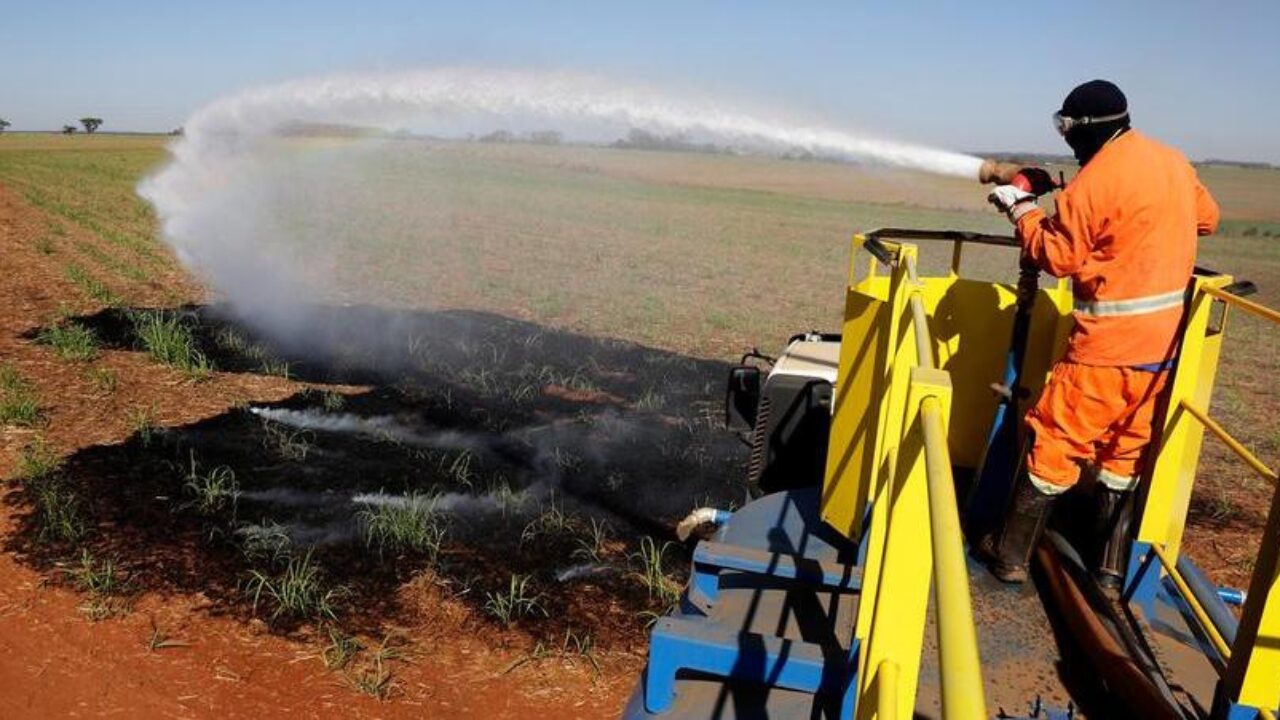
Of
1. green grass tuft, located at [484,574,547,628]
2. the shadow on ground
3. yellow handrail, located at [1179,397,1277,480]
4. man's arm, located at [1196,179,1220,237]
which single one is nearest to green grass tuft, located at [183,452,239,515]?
the shadow on ground

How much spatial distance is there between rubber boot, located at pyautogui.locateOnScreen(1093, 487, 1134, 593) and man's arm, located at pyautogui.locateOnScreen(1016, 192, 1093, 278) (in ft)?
3.04

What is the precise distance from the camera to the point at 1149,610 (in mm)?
3607

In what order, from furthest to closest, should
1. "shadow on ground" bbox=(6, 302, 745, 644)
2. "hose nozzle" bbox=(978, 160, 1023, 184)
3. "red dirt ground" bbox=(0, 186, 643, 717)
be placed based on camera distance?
"shadow on ground" bbox=(6, 302, 745, 644) → "red dirt ground" bbox=(0, 186, 643, 717) → "hose nozzle" bbox=(978, 160, 1023, 184)

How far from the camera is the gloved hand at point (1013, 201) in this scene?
3.64 m

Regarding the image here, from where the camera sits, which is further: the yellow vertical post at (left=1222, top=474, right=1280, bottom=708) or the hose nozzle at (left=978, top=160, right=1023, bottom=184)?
the hose nozzle at (left=978, top=160, right=1023, bottom=184)

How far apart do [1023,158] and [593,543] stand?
3.53m

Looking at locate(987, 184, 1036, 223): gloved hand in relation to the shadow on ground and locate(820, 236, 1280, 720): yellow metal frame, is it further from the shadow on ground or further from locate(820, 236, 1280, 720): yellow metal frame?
the shadow on ground

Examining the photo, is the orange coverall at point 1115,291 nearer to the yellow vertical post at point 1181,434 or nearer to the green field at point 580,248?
the yellow vertical post at point 1181,434

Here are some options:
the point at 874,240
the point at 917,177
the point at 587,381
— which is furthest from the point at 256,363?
the point at 874,240

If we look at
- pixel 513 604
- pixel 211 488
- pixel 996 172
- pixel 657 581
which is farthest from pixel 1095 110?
pixel 211 488

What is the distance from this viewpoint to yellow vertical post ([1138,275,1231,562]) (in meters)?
3.40

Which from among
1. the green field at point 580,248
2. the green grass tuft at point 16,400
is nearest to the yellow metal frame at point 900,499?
the green field at point 580,248

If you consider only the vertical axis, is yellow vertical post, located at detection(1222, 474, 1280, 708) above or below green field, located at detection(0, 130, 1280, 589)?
above

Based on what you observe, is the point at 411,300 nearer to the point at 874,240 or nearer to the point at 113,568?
the point at 113,568
